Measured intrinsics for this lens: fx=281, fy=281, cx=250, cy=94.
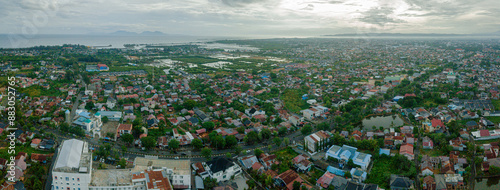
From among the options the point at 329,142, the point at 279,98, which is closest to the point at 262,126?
the point at 329,142

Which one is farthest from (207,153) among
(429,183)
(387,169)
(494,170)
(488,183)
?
(494,170)

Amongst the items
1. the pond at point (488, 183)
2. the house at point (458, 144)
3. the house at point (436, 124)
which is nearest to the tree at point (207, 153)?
the pond at point (488, 183)

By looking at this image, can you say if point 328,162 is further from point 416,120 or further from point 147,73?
point 147,73

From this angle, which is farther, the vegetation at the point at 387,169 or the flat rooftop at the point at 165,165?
the vegetation at the point at 387,169

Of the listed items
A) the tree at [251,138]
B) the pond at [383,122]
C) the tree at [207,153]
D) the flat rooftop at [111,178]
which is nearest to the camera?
the flat rooftop at [111,178]

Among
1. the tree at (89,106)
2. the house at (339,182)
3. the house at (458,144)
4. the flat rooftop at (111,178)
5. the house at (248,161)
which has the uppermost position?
the tree at (89,106)

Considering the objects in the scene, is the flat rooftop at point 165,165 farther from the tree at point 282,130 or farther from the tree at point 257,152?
the tree at point 282,130

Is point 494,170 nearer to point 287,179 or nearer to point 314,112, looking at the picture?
point 287,179
